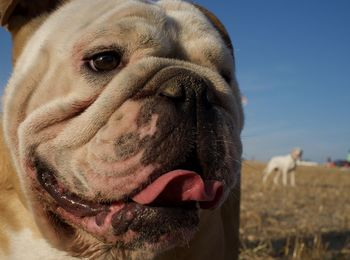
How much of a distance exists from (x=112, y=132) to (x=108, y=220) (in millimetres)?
350

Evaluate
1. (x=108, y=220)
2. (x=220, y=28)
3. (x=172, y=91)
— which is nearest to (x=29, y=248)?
(x=108, y=220)

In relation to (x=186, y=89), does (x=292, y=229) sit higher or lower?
lower

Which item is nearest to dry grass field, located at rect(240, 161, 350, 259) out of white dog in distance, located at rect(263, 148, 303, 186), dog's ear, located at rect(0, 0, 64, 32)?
dog's ear, located at rect(0, 0, 64, 32)

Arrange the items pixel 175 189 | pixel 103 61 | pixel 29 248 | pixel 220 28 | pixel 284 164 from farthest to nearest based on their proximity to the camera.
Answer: pixel 284 164
pixel 220 28
pixel 29 248
pixel 103 61
pixel 175 189

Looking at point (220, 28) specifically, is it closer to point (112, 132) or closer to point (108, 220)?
point (112, 132)

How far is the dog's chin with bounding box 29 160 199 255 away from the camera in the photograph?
5.71 feet

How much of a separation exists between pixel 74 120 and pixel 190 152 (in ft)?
1.63

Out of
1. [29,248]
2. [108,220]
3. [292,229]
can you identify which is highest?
[108,220]

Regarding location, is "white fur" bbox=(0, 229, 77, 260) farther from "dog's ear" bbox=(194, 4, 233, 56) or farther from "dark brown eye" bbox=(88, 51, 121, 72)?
"dog's ear" bbox=(194, 4, 233, 56)

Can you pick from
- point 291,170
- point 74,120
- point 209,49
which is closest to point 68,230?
point 74,120

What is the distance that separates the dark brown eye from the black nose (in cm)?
29

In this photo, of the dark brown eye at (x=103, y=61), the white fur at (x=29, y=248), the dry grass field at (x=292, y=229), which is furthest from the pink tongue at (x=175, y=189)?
the dry grass field at (x=292, y=229)

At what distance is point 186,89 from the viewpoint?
1766 mm

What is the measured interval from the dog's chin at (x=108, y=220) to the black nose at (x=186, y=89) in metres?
0.38
